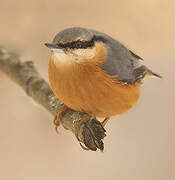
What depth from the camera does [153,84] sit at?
2.37 metres

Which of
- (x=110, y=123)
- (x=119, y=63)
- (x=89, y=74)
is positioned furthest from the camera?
(x=110, y=123)

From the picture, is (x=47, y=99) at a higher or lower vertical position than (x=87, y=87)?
lower

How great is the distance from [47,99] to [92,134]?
1.29 feet

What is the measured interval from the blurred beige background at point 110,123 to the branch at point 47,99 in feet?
0.83

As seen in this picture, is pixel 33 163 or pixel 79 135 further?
pixel 33 163

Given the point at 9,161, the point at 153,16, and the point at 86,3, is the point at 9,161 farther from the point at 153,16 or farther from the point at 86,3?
the point at 153,16

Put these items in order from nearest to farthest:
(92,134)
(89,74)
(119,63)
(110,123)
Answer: (92,134), (89,74), (119,63), (110,123)

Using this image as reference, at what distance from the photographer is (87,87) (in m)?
1.19

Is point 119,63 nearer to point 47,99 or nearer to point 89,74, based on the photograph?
point 89,74

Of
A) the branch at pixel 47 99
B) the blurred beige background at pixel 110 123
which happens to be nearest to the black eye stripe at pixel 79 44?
the branch at pixel 47 99

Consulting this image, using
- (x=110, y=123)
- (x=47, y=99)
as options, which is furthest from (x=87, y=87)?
(x=110, y=123)

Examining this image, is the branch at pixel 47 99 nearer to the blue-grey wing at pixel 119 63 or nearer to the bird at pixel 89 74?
the bird at pixel 89 74

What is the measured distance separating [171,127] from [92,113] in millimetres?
1150

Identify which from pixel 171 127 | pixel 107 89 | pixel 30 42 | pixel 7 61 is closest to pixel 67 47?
pixel 107 89
